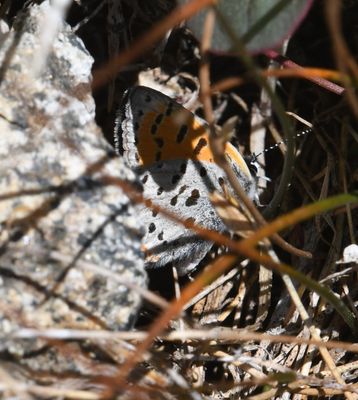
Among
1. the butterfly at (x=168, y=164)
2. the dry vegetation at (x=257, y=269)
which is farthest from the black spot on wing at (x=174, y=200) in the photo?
the dry vegetation at (x=257, y=269)

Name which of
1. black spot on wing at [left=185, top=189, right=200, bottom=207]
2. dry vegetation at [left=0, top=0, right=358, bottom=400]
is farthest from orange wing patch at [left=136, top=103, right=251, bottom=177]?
dry vegetation at [left=0, top=0, right=358, bottom=400]

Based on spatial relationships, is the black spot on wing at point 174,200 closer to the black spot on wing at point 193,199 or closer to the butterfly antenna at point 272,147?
the black spot on wing at point 193,199

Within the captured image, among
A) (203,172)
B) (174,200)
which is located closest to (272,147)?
(203,172)

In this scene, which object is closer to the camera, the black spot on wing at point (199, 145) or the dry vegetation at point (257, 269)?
the dry vegetation at point (257, 269)

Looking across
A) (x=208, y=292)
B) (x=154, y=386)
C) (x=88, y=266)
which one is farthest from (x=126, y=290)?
(x=208, y=292)

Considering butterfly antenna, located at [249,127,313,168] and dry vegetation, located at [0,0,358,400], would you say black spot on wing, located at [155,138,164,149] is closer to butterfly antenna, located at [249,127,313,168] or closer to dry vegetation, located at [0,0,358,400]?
dry vegetation, located at [0,0,358,400]

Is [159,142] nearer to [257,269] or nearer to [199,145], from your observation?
[199,145]

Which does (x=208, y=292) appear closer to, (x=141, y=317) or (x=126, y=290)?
(x=141, y=317)

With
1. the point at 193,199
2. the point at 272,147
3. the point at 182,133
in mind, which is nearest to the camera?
the point at 182,133

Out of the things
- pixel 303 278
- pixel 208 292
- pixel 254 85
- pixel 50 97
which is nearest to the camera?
pixel 303 278
